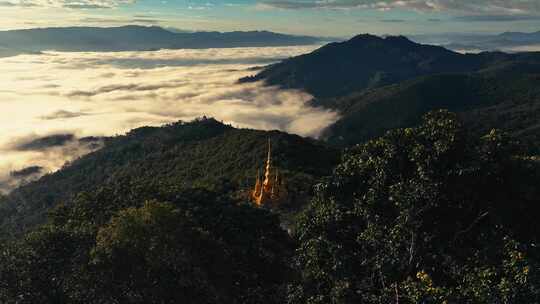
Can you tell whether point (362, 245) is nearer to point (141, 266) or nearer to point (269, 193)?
point (141, 266)

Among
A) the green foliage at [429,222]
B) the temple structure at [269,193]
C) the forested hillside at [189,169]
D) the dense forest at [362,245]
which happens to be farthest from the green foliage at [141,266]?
the temple structure at [269,193]

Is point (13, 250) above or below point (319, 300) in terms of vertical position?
below

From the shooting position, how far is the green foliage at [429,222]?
17.5 m

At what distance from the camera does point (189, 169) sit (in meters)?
123

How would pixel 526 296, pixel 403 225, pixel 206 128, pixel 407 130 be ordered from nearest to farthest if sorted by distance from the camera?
pixel 526 296 → pixel 403 225 → pixel 407 130 → pixel 206 128

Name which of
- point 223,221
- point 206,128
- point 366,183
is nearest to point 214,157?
point 206,128

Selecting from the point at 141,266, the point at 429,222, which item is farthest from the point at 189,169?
the point at 429,222

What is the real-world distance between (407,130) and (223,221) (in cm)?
1617

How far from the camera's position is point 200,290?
2491cm

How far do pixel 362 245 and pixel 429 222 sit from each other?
8.77 ft

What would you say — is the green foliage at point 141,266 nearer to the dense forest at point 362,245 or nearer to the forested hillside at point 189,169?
the dense forest at point 362,245

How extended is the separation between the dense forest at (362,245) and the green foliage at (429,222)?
0.15 ft

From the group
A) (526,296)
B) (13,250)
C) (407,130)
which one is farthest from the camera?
(13,250)

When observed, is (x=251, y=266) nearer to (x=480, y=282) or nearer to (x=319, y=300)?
(x=319, y=300)
